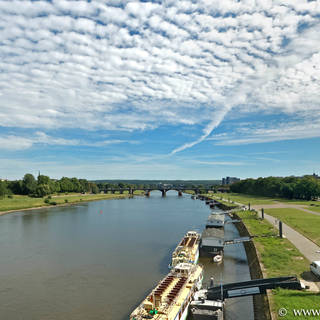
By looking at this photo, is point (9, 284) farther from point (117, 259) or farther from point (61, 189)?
point (61, 189)

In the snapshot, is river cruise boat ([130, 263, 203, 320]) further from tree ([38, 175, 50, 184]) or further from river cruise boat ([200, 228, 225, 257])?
tree ([38, 175, 50, 184])

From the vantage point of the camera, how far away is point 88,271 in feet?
109

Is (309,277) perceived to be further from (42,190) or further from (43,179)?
(43,179)

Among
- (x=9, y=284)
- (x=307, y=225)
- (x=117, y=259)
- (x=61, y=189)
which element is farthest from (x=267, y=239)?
(x=61, y=189)

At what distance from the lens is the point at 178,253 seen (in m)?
33.0

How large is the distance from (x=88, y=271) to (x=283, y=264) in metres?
22.0

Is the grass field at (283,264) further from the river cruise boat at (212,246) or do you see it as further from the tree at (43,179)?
the tree at (43,179)

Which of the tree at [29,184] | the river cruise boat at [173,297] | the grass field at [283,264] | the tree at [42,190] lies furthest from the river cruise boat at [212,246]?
the tree at [29,184]

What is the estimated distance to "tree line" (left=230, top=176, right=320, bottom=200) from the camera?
101 metres

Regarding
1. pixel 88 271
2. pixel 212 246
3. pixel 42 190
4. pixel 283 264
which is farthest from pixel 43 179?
pixel 283 264

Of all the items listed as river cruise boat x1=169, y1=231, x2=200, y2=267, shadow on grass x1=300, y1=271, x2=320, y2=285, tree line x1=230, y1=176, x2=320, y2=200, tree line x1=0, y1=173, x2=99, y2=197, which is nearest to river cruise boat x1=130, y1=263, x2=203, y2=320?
river cruise boat x1=169, y1=231, x2=200, y2=267

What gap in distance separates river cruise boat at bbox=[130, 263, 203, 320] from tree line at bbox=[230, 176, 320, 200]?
294 ft

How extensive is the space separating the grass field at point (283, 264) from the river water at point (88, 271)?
3.36 m

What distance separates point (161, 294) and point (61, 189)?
161464mm
